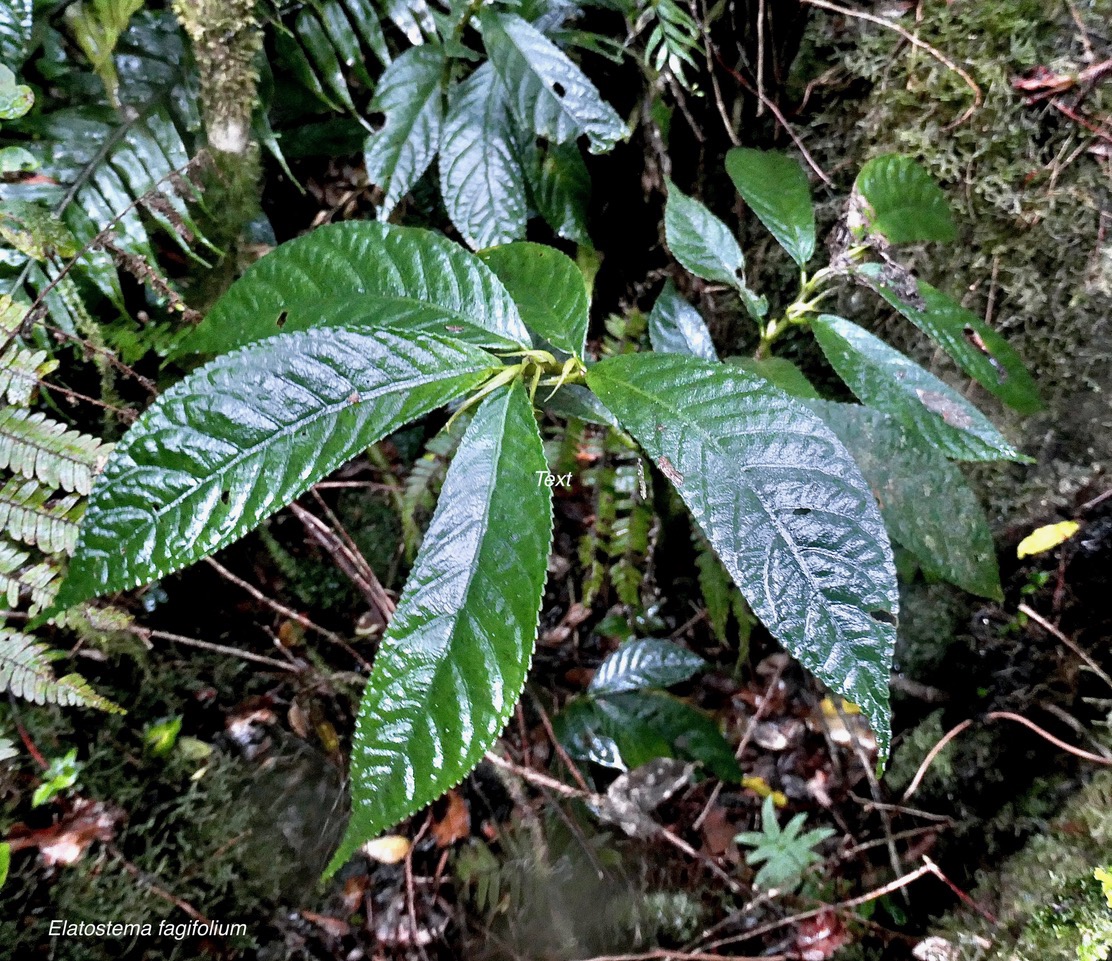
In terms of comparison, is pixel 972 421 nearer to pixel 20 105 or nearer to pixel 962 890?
pixel 962 890

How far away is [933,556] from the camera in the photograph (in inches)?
49.1

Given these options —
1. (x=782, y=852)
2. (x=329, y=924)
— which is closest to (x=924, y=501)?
(x=782, y=852)

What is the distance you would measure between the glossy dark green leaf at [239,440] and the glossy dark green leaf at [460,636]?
0.41 feet

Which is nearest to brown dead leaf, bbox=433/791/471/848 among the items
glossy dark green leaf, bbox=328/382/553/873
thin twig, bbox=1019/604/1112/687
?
glossy dark green leaf, bbox=328/382/553/873

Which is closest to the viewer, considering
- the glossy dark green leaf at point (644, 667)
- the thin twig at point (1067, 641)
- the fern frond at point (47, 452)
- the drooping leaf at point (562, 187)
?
the fern frond at point (47, 452)

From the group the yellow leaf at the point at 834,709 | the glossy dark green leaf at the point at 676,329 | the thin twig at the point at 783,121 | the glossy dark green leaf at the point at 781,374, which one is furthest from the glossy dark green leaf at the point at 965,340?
the yellow leaf at the point at 834,709

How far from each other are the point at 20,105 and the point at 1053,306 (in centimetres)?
226

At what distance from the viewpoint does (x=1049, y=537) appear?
1.63 meters

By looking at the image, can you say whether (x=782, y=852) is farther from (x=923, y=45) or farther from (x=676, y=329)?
(x=923, y=45)

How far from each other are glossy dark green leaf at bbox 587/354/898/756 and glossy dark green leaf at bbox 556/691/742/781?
1.11 meters

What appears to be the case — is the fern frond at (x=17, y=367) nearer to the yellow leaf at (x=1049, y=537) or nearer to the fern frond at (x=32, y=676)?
the fern frond at (x=32, y=676)

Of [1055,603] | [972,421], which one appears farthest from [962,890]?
[972,421]

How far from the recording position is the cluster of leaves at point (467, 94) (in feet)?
4.97

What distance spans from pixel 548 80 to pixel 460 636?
136cm
